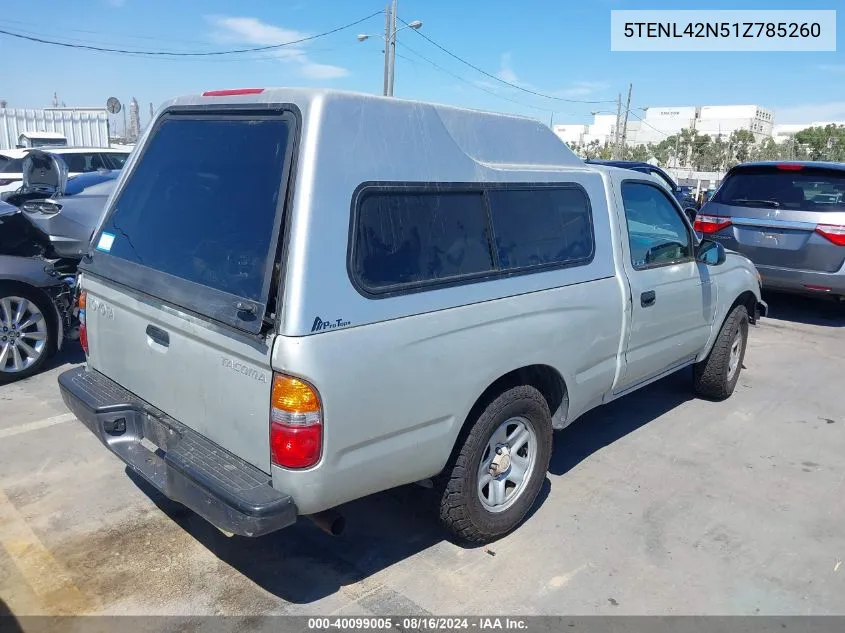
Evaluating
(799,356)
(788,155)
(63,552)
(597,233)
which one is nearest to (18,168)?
(63,552)

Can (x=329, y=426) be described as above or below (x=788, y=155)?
below

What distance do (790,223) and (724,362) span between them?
10.4ft

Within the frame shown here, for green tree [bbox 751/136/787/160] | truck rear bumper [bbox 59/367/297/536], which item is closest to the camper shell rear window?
truck rear bumper [bbox 59/367/297/536]

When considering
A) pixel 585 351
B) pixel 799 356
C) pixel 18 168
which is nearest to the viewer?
pixel 585 351

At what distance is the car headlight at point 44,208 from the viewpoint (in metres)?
6.05

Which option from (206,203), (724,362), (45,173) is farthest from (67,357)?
(724,362)

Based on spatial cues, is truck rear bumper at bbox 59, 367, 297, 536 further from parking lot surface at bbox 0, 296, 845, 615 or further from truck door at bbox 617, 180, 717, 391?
truck door at bbox 617, 180, 717, 391

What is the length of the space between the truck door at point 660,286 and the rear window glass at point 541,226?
45cm

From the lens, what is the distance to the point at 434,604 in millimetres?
2984

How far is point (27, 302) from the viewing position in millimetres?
→ 5461

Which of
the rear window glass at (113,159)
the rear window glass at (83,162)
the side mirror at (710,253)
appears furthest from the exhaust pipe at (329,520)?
the rear window glass at (113,159)

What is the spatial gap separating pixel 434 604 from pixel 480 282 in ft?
4.75

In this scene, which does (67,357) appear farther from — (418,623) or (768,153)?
(768,153)

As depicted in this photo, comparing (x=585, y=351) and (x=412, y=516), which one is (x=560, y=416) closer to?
(x=585, y=351)
